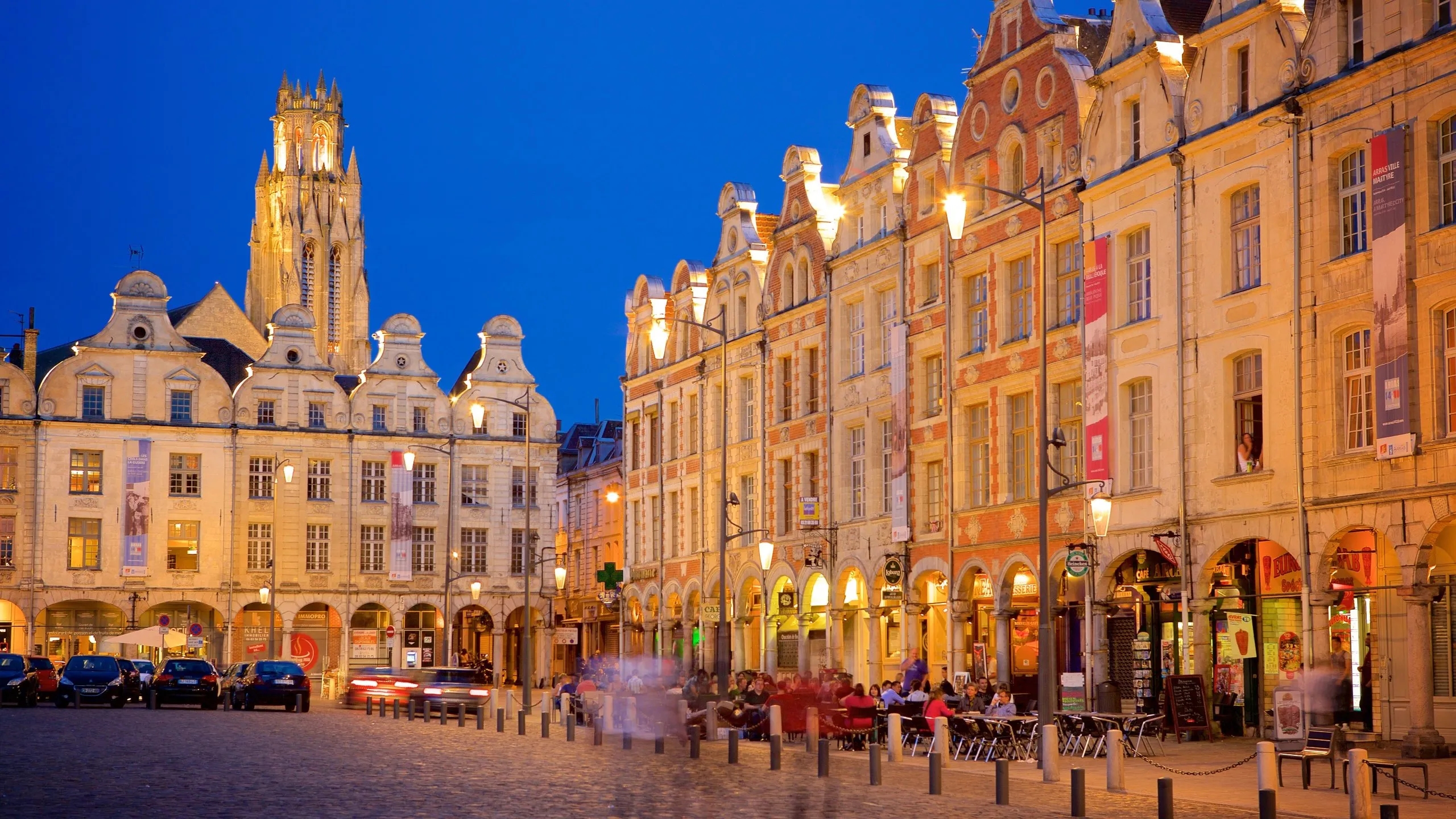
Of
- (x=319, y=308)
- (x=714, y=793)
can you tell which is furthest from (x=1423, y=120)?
(x=319, y=308)

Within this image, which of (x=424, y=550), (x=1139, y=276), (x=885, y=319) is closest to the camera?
(x=1139, y=276)

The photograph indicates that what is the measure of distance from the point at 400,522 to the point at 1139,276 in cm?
4530

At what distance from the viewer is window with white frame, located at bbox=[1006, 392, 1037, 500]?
122 ft

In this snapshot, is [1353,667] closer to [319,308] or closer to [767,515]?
[767,515]

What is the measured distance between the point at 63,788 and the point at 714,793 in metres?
6.62

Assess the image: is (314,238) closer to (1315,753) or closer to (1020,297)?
(1020,297)

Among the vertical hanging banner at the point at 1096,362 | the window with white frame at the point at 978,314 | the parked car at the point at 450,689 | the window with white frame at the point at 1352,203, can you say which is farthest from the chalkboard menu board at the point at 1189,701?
the parked car at the point at 450,689

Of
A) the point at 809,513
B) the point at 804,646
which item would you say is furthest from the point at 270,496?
the point at 809,513

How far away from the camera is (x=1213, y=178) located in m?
31.4

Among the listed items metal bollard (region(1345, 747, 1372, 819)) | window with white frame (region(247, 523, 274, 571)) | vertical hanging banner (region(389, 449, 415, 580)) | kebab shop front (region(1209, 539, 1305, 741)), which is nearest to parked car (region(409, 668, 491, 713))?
kebab shop front (region(1209, 539, 1305, 741))

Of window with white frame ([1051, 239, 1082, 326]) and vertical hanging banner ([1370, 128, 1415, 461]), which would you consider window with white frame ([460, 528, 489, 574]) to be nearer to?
window with white frame ([1051, 239, 1082, 326])

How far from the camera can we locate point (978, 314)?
130 feet

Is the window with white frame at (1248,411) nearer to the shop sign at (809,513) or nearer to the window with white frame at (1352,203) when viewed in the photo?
the window with white frame at (1352,203)

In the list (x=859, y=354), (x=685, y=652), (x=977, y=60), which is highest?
(x=977, y=60)
